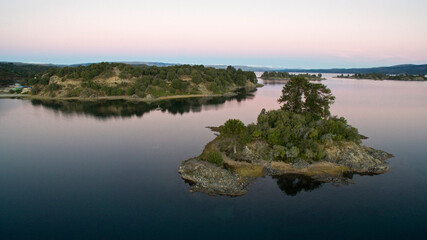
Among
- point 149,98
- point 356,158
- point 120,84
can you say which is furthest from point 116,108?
point 356,158

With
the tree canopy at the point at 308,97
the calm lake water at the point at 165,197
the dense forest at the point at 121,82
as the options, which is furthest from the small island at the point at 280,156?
the dense forest at the point at 121,82

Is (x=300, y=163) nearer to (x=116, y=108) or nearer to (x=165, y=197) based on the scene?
(x=165, y=197)

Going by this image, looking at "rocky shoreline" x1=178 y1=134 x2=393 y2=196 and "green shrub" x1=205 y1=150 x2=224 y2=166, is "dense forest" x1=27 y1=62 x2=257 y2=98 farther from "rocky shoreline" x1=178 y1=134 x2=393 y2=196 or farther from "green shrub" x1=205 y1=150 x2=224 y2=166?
"rocky shoreline" x1=178 y1=134 x2=393 y2=196

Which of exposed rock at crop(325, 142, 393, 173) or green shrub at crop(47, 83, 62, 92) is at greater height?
green shrub at crop(47, 83, 62, 92)

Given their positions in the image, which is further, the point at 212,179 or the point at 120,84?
the point at 120,84

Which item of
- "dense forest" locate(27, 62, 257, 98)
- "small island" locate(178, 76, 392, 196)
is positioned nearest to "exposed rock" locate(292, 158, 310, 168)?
"small island" locate(178, 76, 392, 196)

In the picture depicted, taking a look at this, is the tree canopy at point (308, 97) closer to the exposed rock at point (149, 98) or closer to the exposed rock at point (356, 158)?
the exposed rock at point (356, 158)

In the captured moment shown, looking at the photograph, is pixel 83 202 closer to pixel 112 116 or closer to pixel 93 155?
pixel 93 155
